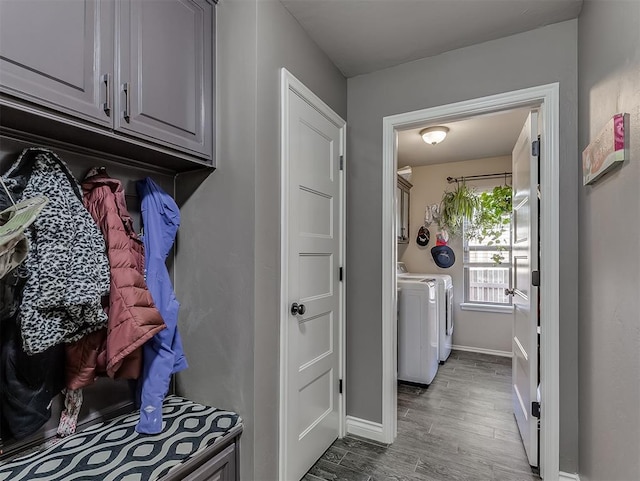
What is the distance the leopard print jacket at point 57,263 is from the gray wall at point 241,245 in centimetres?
47

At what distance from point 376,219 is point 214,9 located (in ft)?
4.77

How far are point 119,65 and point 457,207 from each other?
398 centimetres

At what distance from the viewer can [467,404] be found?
2.88 m

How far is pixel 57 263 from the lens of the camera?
117cm

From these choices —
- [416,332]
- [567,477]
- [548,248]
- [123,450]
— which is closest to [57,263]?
[123,450]

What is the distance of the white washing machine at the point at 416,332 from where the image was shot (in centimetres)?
322

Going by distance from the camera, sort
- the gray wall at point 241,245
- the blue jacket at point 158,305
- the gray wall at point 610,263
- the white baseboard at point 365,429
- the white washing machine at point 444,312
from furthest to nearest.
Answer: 1. the white washing machine at point 444,312
2. the white baseboard at point 365,429
3. the gray wall at point 241,245
4. the blue jacket at point 158,305
5. the gray wall at point 610,263

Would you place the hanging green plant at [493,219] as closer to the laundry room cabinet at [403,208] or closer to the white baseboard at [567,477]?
the laundry room cabinet at [403,208]

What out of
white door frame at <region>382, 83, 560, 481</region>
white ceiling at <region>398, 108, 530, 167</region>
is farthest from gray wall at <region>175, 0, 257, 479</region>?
white ceiling at <region>398, 108, 530, 167</region>

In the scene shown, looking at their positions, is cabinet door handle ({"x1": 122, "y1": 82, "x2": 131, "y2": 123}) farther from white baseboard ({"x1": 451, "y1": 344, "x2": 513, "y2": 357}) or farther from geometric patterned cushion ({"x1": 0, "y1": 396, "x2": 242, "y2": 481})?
white baseboard ({"x1": 451, "y1": 344, "x2": 513, "y2": 357})

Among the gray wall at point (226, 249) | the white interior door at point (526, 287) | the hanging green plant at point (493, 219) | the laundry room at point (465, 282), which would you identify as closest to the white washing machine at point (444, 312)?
the laundry room at point (465, 282)

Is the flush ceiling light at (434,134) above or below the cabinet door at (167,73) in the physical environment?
above

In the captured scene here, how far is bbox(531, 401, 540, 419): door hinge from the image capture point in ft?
6.37

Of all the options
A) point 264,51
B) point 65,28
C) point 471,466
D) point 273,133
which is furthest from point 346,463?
point 65,28
